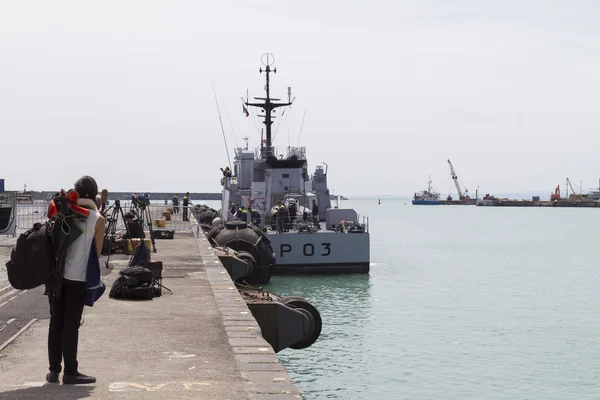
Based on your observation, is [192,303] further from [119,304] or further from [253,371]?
[253,371]

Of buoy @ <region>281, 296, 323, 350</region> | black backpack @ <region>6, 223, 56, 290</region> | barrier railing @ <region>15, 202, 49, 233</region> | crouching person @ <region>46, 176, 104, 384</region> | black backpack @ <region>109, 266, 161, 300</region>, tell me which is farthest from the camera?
barrier railing @ <region>15, 202, 49, 233</region>

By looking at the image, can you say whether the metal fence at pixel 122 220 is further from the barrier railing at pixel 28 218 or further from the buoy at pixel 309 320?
the buoy at pixel 309 320

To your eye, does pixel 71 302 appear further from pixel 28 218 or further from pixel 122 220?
pixel 28 218

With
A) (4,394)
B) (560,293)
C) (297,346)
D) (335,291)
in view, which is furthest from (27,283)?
(560,293)

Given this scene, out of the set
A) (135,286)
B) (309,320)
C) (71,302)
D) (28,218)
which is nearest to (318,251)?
(28,218)

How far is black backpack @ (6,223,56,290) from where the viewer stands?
670 centimetres

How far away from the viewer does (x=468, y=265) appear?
51.2m

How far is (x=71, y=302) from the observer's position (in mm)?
6941

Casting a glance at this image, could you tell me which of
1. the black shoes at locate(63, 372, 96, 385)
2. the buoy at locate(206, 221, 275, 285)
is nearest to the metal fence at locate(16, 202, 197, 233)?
the buoy at locate(206, 221, 275, 285)

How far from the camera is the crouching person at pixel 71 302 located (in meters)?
6.95

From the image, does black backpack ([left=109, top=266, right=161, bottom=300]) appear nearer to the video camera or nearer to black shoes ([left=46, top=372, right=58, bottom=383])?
black shoes ([left=46, top=372, right=58, bottom=383])

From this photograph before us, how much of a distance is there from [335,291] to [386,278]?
8.39 m

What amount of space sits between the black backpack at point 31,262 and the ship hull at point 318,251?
27.6 m

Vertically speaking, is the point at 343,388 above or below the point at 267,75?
below
